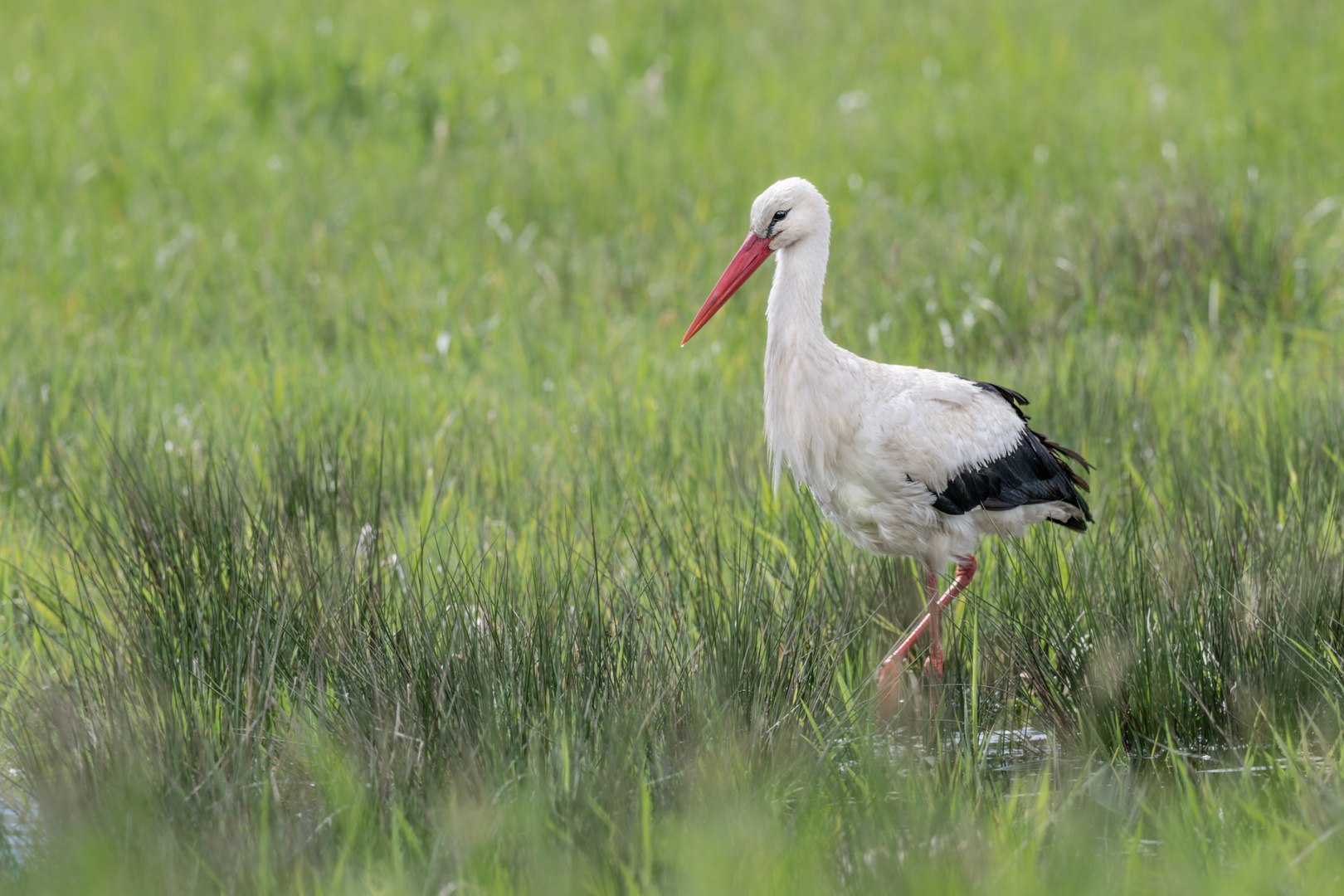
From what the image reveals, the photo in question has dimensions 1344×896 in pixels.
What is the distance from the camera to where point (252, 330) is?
7.17m

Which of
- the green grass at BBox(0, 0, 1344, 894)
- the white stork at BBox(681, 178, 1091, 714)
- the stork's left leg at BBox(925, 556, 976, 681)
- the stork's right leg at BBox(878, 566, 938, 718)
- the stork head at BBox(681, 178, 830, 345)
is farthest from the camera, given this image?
the stork head at BBox(681, 178, 830, 345)

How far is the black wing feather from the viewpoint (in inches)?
151

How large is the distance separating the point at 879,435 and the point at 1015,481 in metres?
0.48

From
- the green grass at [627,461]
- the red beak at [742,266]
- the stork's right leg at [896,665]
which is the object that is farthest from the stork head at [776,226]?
the stork's right leg at [896,665]

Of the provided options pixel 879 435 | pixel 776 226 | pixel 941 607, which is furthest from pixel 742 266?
pixel 941 607

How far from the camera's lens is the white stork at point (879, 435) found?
3.77 m

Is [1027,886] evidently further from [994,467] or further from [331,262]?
[331,262]

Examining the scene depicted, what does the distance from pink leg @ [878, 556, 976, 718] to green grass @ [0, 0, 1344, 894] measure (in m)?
0.08

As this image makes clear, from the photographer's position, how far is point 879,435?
148 inches

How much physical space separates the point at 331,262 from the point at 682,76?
402 centimetres

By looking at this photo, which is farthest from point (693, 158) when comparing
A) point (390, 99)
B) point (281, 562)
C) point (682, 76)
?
point (281, 562)

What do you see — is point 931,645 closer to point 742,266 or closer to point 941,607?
point 941,607

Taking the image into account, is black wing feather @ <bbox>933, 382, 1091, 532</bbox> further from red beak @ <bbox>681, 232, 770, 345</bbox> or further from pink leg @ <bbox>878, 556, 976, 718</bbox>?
red beak @ <bbox>681, 232, 770, 345</bbox>

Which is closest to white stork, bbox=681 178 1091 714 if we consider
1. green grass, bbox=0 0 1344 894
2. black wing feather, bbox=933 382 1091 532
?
black wing feather, bbox=933 382 1091 532
